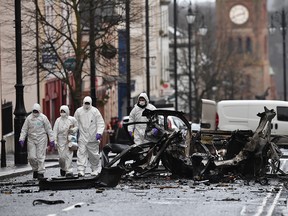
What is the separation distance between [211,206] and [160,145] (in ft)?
20.2

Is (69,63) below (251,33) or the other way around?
below

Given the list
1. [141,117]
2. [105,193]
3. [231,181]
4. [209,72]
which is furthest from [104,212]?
[209,72]

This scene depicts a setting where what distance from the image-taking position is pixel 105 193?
72.2 ft

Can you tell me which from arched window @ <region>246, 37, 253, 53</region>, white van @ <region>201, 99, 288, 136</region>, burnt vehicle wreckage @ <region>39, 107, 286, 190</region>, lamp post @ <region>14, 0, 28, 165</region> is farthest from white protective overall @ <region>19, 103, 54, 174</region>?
arched window @ <region>246, 37, 253, 53</region>

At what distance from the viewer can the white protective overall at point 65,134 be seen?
92.6ft

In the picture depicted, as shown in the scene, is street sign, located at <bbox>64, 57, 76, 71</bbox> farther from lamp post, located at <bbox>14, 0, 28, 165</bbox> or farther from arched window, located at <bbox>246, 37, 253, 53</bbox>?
arched window, located at <bbox>246, 37, 253, 53</bbox>

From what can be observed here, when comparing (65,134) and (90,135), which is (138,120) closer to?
(90,135)

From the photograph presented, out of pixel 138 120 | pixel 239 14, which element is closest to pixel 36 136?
pixel 138 120

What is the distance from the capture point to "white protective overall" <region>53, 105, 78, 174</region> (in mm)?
28219

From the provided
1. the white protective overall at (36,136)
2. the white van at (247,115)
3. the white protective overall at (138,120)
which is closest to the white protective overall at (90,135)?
the white protective overall at (36,136)

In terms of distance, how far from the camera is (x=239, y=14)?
183125 mm

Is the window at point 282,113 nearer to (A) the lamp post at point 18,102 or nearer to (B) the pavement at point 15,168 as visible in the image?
(B) the pavement at point 15,168

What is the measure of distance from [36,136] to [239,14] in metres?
156

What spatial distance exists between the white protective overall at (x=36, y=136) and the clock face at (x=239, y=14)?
504ft
